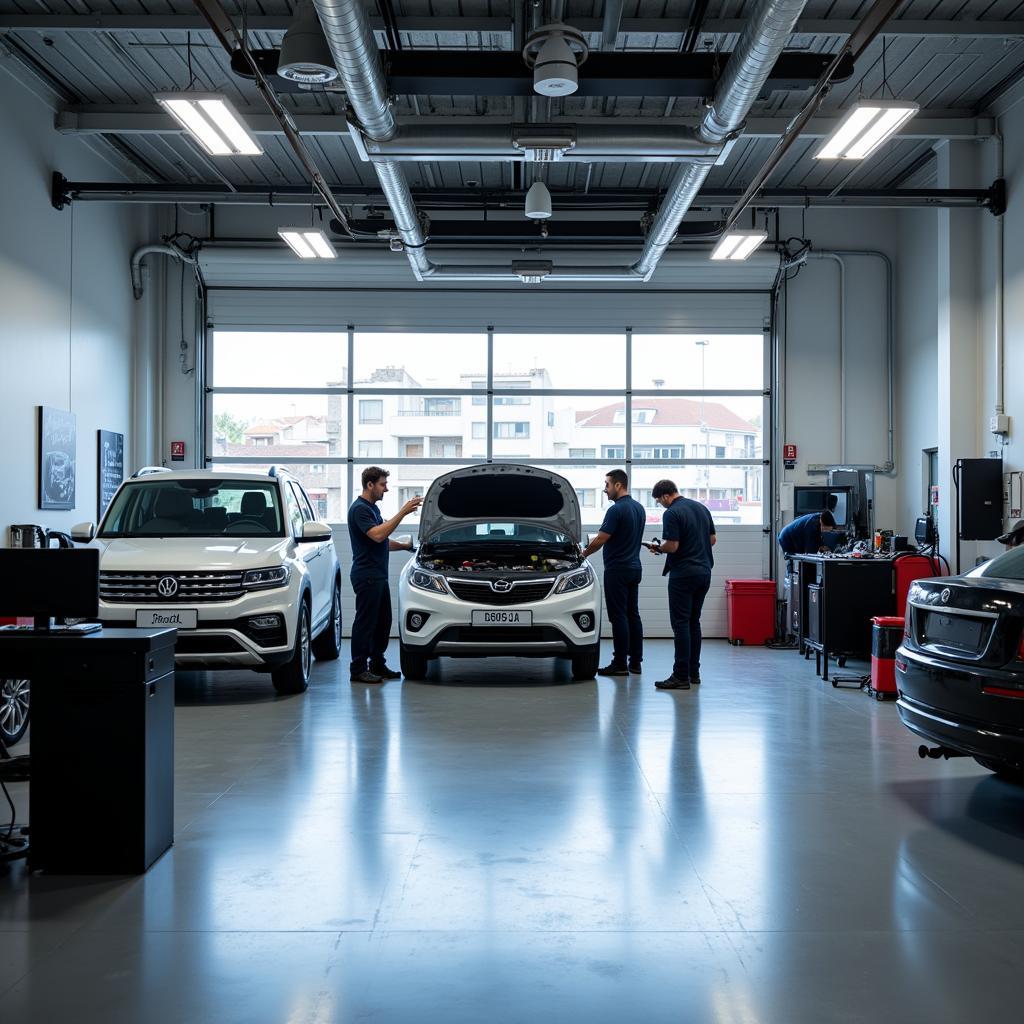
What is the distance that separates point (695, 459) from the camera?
13.7m

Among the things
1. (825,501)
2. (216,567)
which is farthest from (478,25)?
(825,501)

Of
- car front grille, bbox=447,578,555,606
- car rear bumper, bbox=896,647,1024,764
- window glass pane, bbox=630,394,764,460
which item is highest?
window glass pane, bbox=630,394,764,460

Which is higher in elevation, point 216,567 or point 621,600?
point 216,567

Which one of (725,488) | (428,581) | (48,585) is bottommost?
(428,581)

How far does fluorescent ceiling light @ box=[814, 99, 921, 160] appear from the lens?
776 cm

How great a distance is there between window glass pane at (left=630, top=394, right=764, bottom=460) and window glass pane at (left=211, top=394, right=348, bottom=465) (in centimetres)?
387

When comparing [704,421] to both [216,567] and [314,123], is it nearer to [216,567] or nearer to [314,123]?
[314,123]

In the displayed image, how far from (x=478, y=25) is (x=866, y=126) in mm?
3281

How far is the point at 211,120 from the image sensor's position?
799 centimetres

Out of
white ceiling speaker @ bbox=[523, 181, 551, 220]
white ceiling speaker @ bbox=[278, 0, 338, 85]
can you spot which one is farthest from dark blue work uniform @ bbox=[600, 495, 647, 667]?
white ceiling speaker @ bbox=[278, 0, 338, 85]

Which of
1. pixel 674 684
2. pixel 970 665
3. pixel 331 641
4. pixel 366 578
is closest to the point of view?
pixel 970 665

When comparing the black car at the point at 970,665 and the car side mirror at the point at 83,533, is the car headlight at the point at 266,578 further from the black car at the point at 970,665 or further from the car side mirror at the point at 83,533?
the black car at the point at 970,665

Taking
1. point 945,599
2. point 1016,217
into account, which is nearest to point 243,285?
point 1016,217

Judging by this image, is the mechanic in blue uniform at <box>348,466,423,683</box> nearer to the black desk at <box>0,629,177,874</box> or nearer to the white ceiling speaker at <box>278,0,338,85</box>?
the white ceiling speaker at <box>278,0,338,85</box>
